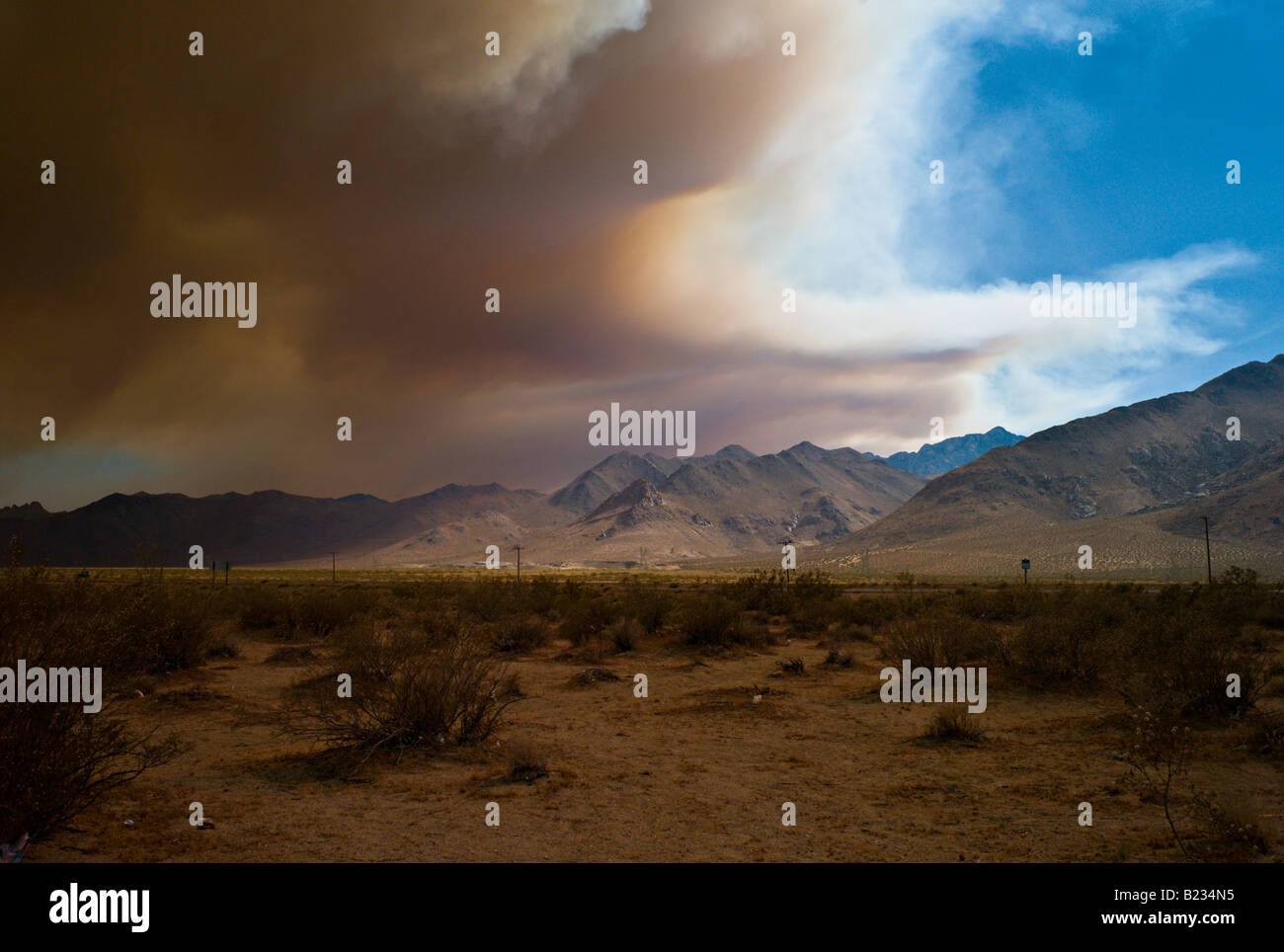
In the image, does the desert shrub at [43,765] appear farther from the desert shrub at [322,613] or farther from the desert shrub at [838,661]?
the desert shrub at [322,613]

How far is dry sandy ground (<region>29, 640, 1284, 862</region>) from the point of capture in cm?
712

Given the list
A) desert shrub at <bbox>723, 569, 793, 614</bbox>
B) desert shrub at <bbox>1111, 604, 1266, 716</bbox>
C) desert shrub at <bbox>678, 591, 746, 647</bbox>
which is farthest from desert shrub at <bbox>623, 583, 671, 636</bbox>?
desert shrub at <bbox>1111, 604, 1266, 716</bbox>

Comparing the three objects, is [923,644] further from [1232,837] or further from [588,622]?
[588,622]

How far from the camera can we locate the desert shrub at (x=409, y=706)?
1055 centimetres

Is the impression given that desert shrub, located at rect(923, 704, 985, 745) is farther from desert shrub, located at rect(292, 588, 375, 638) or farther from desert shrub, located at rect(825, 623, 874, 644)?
desert shrub, located at rect(292, 588, 375, 638)

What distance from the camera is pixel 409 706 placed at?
10.9 m

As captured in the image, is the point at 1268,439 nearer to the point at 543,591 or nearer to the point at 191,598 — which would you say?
the point at 543,591

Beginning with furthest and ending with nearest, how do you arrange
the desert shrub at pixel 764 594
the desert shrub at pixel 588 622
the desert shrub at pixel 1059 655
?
the desert shrub at pixel 764 594, the desert shrub at pixel 588 622, the desert shrub at pixel 1059 655

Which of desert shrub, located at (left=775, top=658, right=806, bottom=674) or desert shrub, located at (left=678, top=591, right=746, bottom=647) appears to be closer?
desert shrub, located at (left=775, top=658, right=806, bottom=674)

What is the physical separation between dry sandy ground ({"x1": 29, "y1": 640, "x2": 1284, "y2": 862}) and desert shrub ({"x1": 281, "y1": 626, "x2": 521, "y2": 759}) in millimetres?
533

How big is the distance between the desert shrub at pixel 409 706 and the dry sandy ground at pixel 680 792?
0.53m

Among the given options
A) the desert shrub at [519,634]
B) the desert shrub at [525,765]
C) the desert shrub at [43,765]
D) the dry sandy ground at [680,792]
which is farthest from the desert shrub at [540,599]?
the desert shrub at [43,765]

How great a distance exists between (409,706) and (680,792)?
14.9ft

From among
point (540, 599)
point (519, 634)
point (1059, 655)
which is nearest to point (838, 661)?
point (1059, 655)
